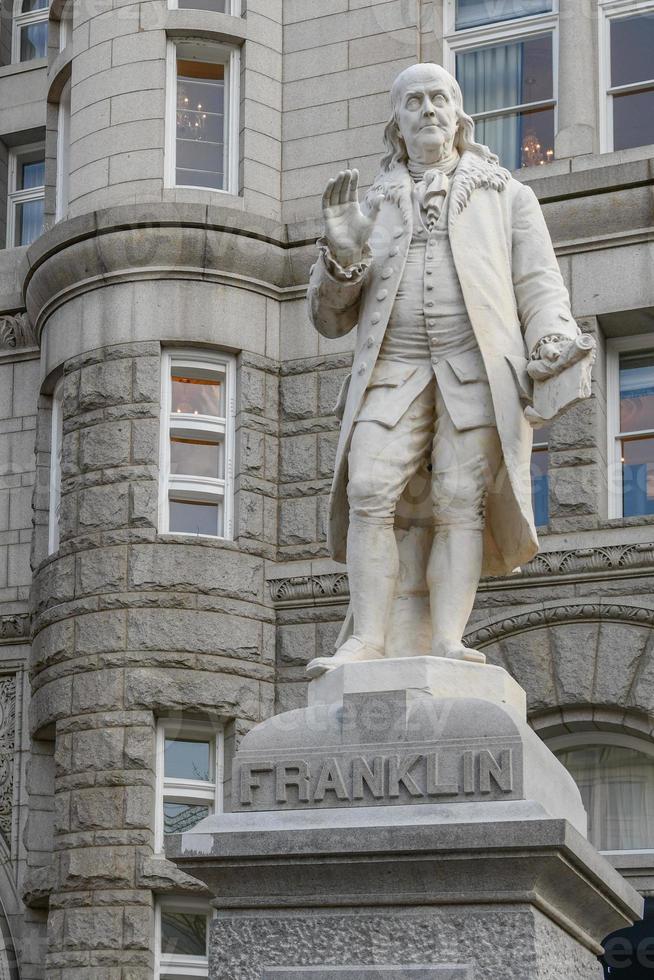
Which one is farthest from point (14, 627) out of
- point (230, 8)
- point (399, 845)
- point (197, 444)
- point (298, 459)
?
point (399, 845)

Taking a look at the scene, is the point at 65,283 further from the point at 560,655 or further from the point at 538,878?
the point at 538,878

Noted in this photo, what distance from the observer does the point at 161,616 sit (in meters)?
17.0

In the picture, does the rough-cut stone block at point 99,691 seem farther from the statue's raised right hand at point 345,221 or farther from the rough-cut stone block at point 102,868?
the statue's raised right hand at point 345,221

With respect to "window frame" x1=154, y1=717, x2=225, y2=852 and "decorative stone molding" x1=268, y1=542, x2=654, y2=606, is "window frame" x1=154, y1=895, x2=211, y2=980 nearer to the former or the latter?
"window frame" x1=154, y1=717, x2=225, y2=852

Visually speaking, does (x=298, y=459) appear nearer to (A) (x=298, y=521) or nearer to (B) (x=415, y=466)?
(A) (x=298, y=521)

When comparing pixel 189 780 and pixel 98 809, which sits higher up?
pixel 189 780

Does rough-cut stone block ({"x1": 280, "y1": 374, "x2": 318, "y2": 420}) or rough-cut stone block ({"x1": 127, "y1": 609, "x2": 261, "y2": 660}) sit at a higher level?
rough-cut stone block ({"x1": 280, "y1": 374, "x2": 318, "y2": 420})

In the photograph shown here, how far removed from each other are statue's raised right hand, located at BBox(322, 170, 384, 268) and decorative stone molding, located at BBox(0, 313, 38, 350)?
11033 mm

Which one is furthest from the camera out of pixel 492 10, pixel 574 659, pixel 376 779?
pixel 492 10

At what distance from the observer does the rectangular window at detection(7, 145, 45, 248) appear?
851 inches

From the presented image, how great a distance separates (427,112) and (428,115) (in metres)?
0.02

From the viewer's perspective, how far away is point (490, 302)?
9250 millimetres

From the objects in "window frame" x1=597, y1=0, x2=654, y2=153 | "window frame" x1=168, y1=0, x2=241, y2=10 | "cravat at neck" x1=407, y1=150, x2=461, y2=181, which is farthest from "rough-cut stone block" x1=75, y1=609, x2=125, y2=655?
"cravat at neck" x1=407, y1=150, x2=461, y2=181

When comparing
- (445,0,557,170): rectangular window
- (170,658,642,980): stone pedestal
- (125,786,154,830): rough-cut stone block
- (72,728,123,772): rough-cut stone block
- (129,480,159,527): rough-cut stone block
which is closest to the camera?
(170,658,642,980): stone pedestal
